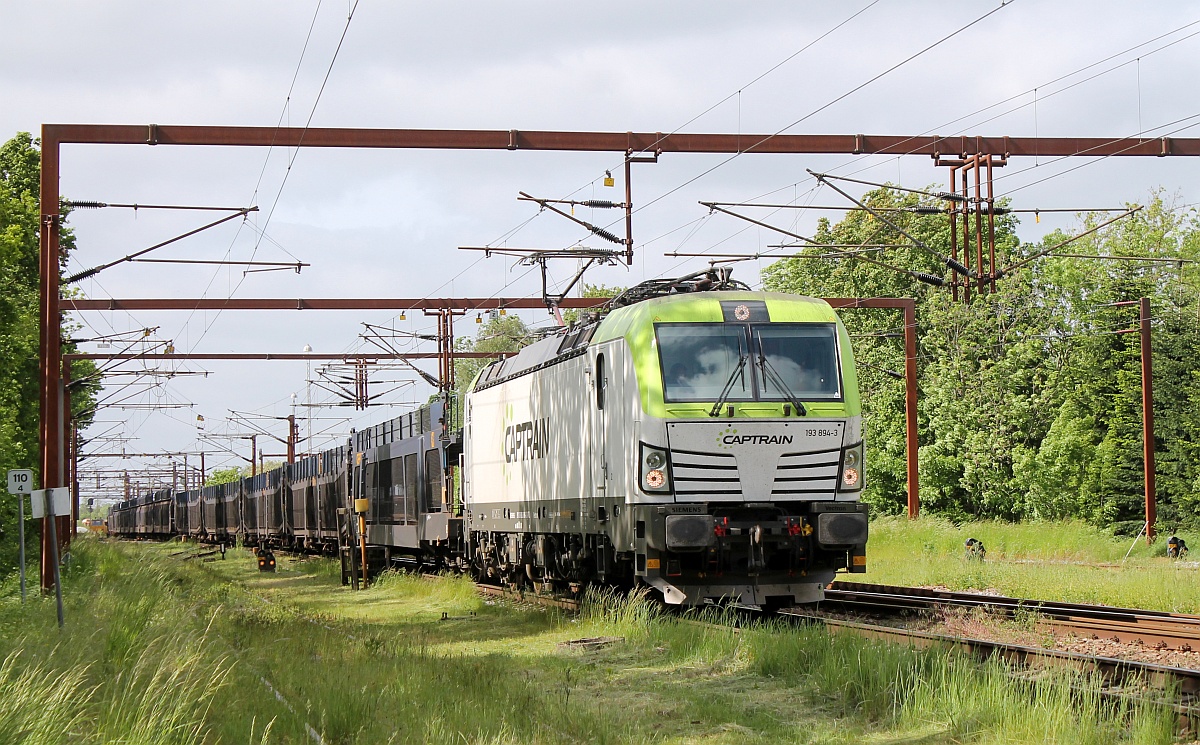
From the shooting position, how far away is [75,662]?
36.0ft

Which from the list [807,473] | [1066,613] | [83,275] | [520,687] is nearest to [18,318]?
[83,275]

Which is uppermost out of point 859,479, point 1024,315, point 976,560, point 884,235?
point 884,235

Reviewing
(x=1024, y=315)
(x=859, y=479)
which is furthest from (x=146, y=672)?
(x=1024, y=315)

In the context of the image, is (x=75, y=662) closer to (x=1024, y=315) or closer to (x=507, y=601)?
(x=507, y=601)

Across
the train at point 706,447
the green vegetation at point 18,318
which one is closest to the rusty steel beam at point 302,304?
the green vegetation at point 18,318

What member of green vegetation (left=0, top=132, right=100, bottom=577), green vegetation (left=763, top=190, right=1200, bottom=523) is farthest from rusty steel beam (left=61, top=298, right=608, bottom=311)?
green vegetation (left=763, top=190, right=1200, bottom=523)

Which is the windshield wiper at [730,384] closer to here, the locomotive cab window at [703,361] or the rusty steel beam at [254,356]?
the locomotive cab window at [703,361]

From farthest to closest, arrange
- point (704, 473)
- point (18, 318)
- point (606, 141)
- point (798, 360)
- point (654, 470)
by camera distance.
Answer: point (18, 318) < point (606, 141) < point (798, 360) < point (704, 473) < point (654, 470)

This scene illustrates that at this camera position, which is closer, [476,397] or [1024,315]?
[476,397]

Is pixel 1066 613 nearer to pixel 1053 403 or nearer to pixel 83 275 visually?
pixel 83 275

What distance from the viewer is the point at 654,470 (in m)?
14.3

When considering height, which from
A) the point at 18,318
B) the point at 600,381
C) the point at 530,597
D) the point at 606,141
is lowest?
the point at 530,597

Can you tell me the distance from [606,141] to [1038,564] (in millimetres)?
12175

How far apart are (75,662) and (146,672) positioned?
82 cm
